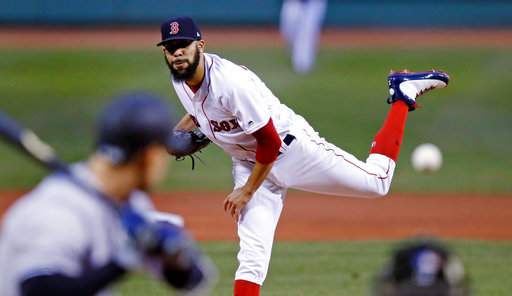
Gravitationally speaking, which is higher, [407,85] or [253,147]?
[407,85]

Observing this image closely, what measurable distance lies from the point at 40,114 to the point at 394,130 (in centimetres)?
1636

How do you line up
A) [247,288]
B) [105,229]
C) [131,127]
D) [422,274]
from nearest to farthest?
[422,274] < [131,127] < [105,229] < [247,288]

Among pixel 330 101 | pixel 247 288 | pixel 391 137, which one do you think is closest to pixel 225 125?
pixel 247 288

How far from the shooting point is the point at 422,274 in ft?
10.2

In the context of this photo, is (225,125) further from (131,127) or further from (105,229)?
(131,127)

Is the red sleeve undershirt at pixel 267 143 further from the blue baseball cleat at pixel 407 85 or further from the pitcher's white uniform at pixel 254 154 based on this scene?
the blue baseball cleat at pixel 407 85

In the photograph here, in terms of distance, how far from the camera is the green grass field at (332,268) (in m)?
8.44

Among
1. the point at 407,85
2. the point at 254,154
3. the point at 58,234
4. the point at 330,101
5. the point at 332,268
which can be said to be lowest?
the point at 58,234

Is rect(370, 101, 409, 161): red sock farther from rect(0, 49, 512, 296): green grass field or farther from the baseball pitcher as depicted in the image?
rect(0, 49, 512, 296): green grass field

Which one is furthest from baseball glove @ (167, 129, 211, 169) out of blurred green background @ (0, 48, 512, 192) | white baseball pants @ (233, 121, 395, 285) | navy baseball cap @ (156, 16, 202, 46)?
blurred green background @ (0, 48, 512, 192)

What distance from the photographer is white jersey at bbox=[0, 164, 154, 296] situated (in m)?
3.25

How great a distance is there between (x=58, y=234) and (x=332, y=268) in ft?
21.2

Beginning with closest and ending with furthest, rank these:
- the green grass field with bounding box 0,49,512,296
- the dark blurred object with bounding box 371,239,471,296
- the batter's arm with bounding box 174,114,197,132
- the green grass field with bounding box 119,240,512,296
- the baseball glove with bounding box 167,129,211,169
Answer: the dark blurred object with bounding box 371,239,471,296 → the baseball glove with bounding box 167,129,211,169 → the batter's arm with bounding box 174,114,197,132 → the green grass field with bounding box 119,240,512,296 → the green grass field with bounding box 0,49,512,296

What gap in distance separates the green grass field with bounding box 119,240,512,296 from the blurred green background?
4733mm
